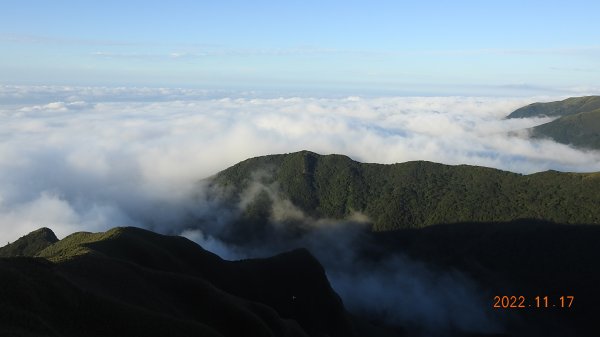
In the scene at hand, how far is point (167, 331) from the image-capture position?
201ft

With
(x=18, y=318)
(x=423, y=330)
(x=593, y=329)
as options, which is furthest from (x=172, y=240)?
(x=593, y=329)

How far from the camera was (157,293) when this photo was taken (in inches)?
3063

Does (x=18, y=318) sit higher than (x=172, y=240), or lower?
higher

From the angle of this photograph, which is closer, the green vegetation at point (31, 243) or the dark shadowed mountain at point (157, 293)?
the dark shadowed mountain at point (157, 293)

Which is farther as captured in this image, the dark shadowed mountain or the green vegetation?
the green vegetation

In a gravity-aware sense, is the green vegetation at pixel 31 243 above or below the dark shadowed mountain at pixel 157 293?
below

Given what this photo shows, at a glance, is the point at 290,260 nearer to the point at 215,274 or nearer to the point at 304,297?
the point at 304,297

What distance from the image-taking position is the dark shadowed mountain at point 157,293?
180 feet

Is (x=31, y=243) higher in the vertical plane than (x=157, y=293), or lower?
lower

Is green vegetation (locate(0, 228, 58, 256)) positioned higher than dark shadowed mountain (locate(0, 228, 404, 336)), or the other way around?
dark shadowed mountain (locate(0, 228, 404, 336))

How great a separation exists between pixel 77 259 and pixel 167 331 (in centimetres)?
2816

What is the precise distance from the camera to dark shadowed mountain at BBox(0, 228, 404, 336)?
5497 centimetres

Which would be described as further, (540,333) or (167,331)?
(540,333)

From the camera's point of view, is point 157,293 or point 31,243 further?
point 31,243
